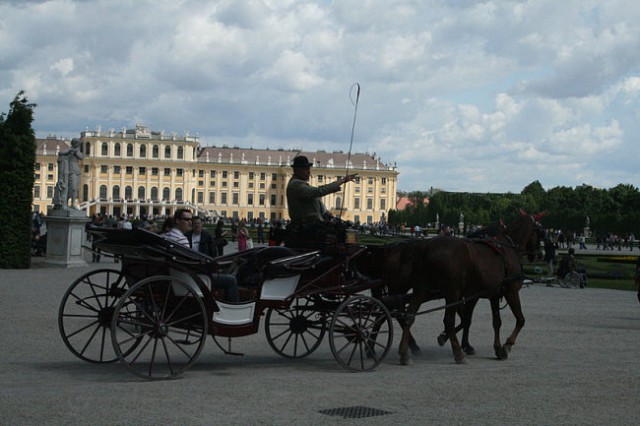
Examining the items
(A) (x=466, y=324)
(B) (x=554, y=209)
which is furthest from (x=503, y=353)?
(B) (x=554, y=209)

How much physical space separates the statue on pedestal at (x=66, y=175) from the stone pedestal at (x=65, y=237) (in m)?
0.26

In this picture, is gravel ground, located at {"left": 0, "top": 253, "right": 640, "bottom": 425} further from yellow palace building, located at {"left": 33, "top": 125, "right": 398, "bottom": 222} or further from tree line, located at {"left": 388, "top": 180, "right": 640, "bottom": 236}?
yellow palace building, located at {"left": 33, "top": 125, "right": 398, "bottom": 222}

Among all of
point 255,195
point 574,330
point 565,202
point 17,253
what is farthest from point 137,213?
point 574,330

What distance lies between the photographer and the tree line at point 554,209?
64875 mm

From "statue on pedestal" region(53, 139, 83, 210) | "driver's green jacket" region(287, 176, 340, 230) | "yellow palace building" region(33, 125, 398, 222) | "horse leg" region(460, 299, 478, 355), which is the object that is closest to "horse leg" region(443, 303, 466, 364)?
"horse leg" region(460, 299, 478, 355)

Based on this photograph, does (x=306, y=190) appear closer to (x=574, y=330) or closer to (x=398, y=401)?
(x=398, y=401)

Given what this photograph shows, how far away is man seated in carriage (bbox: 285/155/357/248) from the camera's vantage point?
23.9ft

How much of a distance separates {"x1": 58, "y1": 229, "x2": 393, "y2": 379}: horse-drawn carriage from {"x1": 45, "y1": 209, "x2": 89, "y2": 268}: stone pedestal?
40.7 ft

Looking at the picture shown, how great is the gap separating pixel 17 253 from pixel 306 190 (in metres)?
13.6

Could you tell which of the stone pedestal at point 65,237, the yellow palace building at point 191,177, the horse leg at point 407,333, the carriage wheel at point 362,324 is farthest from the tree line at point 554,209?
the carriage wheel at point 362,324

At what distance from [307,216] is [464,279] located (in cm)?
163

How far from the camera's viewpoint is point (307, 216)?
24.3 ft

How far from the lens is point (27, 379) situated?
6391 millimetres

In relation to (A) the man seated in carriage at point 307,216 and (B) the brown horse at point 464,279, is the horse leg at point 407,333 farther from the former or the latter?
(A) the man seated in carriage at point 307,216
